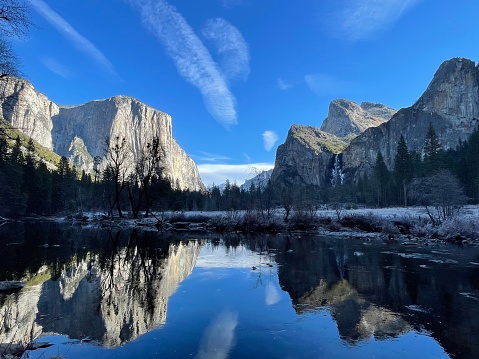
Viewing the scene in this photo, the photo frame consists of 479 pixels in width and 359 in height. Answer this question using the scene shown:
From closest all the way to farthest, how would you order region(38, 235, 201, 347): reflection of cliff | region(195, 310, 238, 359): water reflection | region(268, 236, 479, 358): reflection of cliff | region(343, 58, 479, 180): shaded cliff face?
1. region(195, 310, 238, 359): water reflection
2. region(38, 235, 201, 347): reflection of cliff
3. region(268, 236, 479, 358): reflection of cliff
4. region(343, 58, 479, 180): shaded cliff face

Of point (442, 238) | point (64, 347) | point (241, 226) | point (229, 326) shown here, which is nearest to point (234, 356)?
point (229, 326)

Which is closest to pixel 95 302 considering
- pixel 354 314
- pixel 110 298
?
pixel 110 298

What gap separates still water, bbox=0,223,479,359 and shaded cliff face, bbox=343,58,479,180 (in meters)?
174

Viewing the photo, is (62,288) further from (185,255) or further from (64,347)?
(185,255)

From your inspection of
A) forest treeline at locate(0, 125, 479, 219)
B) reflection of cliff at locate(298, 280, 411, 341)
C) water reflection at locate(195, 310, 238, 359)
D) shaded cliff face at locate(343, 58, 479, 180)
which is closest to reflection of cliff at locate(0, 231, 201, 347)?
water reflection at locate(195, 310, 238, 359)

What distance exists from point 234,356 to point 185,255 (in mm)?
11971

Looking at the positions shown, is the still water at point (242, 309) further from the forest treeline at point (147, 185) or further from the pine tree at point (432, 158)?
the pine tree at point (432, 158)

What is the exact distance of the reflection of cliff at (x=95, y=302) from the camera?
20.4 feet

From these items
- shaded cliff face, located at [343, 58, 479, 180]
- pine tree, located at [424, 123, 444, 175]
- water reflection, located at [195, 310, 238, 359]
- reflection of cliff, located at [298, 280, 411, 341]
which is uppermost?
shaded cliff face, located at [343, 58, 479, 180]

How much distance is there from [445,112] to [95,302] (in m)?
202

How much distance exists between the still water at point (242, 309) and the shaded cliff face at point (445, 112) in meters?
174

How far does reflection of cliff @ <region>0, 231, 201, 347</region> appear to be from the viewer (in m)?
6.23

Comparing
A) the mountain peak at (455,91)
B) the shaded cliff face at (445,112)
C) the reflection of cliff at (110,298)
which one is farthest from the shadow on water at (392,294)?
the mountain peak at (455,91)

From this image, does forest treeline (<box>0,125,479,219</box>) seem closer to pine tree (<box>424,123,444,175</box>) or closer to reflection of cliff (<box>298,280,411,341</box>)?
pine tree (<box>424,123,444,175</box>)
